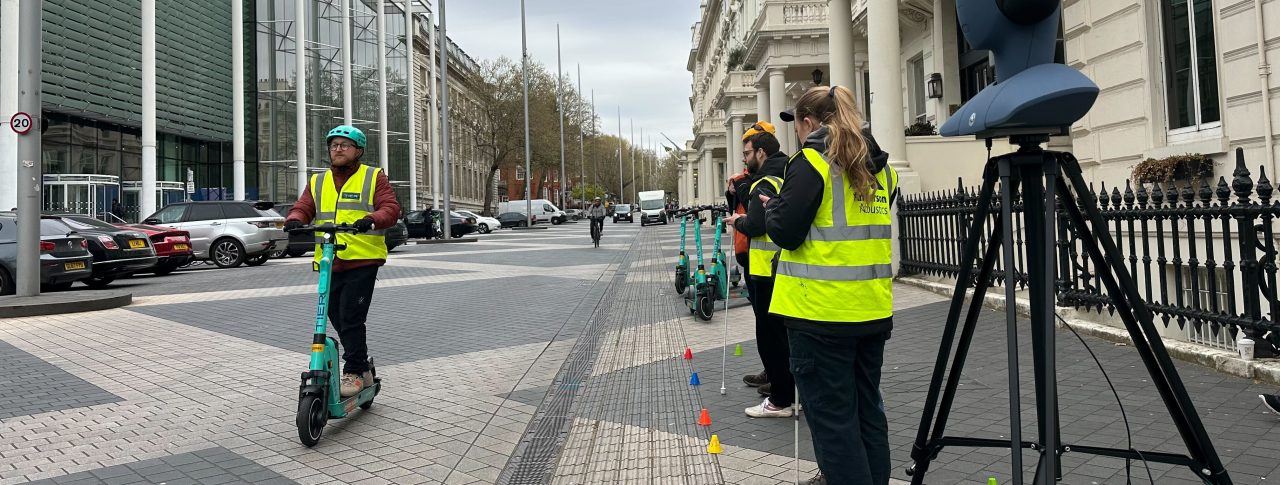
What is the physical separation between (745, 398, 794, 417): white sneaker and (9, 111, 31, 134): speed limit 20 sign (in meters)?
11.1

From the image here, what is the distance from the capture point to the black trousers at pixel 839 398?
3182 millimetres

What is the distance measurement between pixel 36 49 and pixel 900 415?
40.5ft

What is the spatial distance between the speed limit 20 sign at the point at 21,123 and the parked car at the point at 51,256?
215cm

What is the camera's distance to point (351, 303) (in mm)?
5242

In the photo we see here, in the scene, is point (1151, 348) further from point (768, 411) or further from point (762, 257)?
point (762, 257)

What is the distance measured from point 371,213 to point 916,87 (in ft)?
59.1

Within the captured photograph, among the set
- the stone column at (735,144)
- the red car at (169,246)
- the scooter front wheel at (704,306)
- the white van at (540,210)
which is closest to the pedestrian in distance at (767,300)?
the scooter front wheel at (704,306)

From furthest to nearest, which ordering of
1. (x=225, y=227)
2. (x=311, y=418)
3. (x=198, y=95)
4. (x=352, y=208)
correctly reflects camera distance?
(x=198, y=95), (x=225, y=227), (x=352, y=208), (x=311, y=418)

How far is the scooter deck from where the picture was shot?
509 cm

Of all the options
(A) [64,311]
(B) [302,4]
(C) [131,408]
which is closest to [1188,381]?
(C) [131,408]

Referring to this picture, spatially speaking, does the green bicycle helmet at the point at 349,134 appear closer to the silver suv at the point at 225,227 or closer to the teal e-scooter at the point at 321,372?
the teal e-scooter at the point at 321,372

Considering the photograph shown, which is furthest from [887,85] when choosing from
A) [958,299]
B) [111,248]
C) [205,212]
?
[205,212]

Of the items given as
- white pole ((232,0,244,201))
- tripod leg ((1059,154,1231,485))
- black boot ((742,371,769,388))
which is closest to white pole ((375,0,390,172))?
white pole ((232,0,244,201))

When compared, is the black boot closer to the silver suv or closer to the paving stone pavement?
the paving stone pavement
